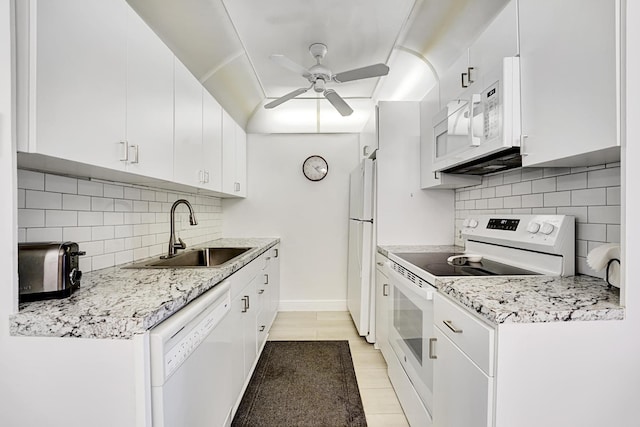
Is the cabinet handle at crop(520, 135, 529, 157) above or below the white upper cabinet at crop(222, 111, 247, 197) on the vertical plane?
below

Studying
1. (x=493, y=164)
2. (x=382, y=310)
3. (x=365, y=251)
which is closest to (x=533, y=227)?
(x=493, y=164)

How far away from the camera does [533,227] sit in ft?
4.92

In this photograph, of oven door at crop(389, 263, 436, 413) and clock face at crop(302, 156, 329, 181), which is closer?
oven door at crop(389, 263, 436, 413)

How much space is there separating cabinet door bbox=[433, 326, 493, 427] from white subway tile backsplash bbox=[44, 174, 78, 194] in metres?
1.78

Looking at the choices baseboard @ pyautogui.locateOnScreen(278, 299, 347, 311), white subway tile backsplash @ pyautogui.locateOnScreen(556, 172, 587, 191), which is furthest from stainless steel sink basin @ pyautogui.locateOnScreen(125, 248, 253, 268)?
white subway tile backsplash @ pyautogui.locateOnScreen(556, 172, 587, 191)

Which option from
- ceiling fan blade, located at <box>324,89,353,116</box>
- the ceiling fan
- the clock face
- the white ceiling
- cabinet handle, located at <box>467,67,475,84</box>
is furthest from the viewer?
the clock face

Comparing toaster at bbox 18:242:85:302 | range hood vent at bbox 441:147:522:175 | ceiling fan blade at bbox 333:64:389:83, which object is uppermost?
ceiling fan blade at bbox 333:64:389:83

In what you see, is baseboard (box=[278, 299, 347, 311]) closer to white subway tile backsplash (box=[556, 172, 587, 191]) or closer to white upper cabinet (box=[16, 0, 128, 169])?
white subway tile backsplash (box=[556, 172, 587, 191])

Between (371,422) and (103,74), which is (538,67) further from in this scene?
(371,422)

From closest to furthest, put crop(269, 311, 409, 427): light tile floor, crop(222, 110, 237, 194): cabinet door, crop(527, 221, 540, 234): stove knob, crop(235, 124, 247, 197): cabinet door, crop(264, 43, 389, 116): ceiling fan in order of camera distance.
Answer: crop(527, 221, 540, 234): stove knob < crop(269, 311, 409, 427): light tile floor < crop(264, 43, 389, 116): ceiling fan < crop(222, 110, 237, 194): cabinet door < crop(235, 124, 247, 197): cabinet door

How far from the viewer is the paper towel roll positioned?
106 centimetres

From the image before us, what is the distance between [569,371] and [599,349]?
113 mm

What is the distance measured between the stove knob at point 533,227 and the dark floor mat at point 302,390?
138 cm

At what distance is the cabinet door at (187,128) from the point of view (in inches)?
69.0
